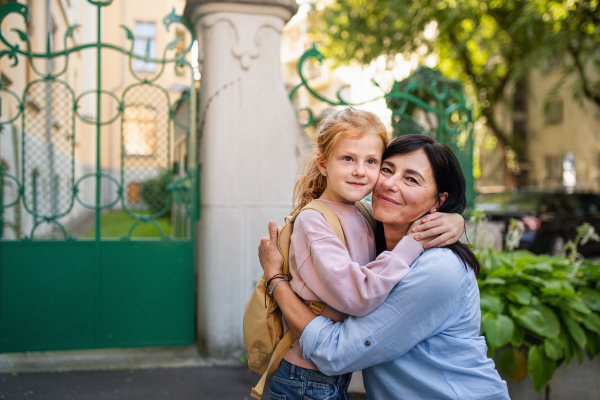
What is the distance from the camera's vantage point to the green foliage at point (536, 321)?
3445 millimetres

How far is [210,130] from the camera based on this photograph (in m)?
4.55

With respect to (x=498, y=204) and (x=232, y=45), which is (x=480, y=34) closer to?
(x=498, y=204)

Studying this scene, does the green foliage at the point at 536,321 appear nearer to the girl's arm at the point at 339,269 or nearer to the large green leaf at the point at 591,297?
the large green leaf at the point at 591,297

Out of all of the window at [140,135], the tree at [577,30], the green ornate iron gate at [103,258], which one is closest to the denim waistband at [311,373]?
the green ornate iron gate at [103,258]

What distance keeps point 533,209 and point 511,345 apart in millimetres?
7541

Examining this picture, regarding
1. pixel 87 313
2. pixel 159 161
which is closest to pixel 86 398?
pixel 87 313

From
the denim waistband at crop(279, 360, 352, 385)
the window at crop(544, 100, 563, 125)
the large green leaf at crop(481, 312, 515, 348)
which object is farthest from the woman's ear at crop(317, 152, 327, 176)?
the window at crop(544, 100, 563, 125)

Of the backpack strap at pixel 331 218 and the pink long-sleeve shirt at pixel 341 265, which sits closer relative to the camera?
the pink long-sleeve shirt at pixel 341 265

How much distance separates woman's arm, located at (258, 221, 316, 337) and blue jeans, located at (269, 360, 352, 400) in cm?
16

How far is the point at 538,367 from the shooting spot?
3445mm

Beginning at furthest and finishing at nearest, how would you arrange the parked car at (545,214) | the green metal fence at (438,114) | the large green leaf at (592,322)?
the parked car at (545,214) → the green metal fence at (438,114) → the large green leaf at (592,322)

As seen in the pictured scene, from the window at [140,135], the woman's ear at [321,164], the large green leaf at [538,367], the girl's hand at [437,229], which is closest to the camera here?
the girl's hand at [437,229]

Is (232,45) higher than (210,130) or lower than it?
higher

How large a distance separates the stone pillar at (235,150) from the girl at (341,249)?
251 centimetres
